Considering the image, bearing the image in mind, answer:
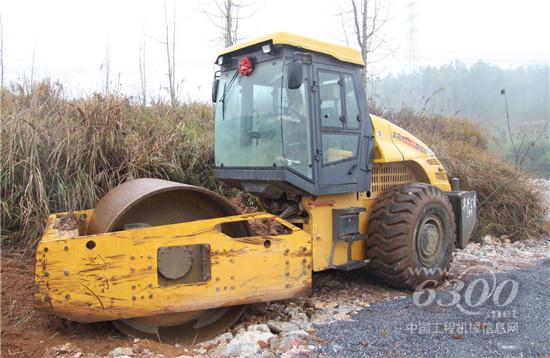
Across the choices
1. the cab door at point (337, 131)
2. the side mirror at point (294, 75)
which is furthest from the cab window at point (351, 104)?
the side mirror at point (294, 75)

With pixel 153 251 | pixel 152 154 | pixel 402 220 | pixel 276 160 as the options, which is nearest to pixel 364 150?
pixel 402 220

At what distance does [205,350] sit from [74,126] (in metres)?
3.15

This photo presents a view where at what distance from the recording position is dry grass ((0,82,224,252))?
475 centimetres

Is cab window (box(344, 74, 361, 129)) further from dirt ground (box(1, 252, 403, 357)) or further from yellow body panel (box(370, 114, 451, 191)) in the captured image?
dirt ground (box(1, 252, 403, 357))

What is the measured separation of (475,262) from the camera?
6.12 metres

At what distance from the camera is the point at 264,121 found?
408 cm

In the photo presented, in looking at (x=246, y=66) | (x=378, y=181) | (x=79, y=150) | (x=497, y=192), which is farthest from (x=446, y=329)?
(x=497, y=192)

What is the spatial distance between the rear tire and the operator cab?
368 mm

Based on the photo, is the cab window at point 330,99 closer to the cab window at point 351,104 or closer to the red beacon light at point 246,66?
the cab window at point 351,104

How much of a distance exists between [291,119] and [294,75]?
386 millimetres

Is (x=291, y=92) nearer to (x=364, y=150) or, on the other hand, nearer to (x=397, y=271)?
(x=364, y=150)

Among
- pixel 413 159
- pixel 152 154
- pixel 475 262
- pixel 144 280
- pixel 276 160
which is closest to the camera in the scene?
pixel 144 280

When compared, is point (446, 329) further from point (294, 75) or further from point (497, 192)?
point (497, 192)

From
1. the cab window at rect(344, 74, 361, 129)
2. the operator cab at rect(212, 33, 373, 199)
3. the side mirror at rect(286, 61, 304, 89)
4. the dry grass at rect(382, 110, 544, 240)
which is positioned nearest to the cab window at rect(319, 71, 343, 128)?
the operator cab at rect(212, 33, 373, 199)
